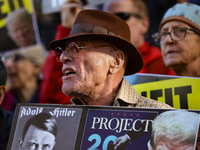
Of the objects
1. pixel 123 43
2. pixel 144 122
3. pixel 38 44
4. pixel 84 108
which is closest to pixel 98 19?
pixel 123 43

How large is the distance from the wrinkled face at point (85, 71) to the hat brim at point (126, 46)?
0.32 feet

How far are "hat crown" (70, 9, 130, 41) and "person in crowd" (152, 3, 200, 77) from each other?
0.71 m

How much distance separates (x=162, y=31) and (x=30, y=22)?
103 inches

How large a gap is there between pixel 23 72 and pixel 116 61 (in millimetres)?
3046

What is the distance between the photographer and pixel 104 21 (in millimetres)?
2680

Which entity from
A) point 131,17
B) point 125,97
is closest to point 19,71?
point 131,17

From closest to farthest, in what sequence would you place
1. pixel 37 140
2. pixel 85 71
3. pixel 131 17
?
pixel 37 140
pixel 85 71
pixel 131 17

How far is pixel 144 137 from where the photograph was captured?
199cm

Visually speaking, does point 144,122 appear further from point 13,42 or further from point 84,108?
point 13,42

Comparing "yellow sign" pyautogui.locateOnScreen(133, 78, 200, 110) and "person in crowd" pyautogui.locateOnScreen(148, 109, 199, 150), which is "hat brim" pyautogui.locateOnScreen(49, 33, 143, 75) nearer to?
"yellow sign" pyautogui.locateOnScreen(133, 78, 200, 110)

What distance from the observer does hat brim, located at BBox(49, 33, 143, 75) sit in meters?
2.58

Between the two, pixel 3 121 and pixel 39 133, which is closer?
pixel 39 133

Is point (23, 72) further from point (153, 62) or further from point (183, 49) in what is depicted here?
point (183, 49)

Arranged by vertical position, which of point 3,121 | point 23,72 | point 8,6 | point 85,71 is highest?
point 8,6
